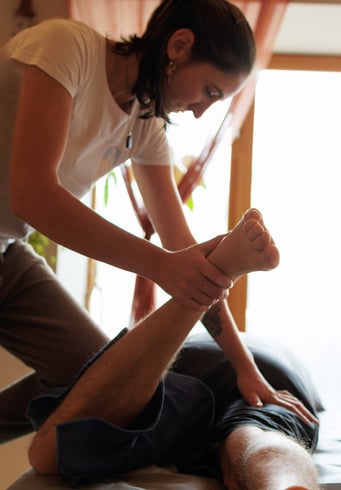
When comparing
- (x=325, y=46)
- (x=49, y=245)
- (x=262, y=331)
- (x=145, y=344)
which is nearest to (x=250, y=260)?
(x=145, y=344)

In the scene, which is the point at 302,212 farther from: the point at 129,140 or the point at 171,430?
the point at 171,430

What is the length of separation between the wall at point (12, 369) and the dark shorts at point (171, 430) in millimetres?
1121

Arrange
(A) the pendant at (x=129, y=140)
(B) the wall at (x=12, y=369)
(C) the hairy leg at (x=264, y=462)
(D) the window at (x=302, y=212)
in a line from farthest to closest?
(D) the window at (x=302, y=212)
(B) the wall at (x=12, y=369)
(A) the pendant at (x=129, y=140)
(C) the hairy leg at (x=264, y=462)

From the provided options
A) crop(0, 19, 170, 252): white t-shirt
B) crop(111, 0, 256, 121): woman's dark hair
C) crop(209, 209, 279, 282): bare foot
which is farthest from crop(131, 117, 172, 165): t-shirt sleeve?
crop(209, 209, 279, 282): bare foot

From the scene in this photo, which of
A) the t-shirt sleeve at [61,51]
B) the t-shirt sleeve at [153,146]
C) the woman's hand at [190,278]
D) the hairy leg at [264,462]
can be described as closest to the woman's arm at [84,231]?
the woman's hand at [190,278]

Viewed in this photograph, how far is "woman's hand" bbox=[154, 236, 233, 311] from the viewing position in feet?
3.48

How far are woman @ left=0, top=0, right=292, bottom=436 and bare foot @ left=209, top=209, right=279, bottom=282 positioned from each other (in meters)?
0.03

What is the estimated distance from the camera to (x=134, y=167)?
1664mm

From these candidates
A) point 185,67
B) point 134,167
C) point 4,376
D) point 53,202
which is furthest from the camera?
point 4,376

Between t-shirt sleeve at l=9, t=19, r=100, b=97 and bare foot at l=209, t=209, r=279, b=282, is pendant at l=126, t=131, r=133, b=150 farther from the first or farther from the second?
bare foot at l=209, t=209, r=279, b=282

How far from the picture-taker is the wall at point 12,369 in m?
2.37

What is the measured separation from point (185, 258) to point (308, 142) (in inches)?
73.1

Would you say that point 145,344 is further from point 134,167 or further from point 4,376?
point 4,376

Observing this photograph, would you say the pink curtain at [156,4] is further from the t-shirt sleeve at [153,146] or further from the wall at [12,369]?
the t-shirt sleeve at [153,146]
